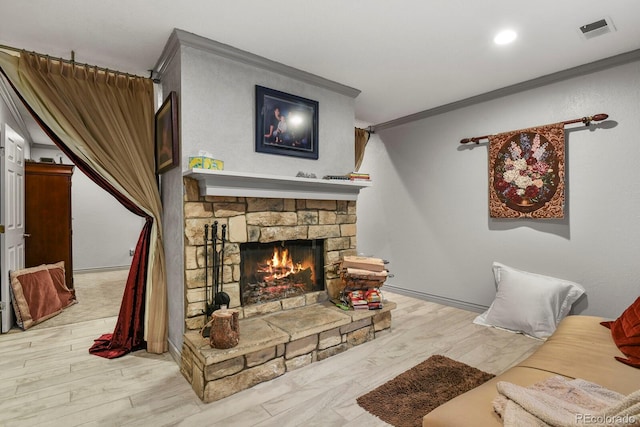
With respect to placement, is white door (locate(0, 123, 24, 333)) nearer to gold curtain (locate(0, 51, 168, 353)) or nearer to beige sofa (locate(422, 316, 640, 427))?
gold curtain (locate(0, 51, 168, 353))

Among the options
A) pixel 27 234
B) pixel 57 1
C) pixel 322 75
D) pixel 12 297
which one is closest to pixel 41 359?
pixel 12 297

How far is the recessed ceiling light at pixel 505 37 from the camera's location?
2330mm

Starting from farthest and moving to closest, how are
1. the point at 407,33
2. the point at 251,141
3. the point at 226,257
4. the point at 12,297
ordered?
the point at 12,297, the point at 251,141, the point at 226,257, the point at 407,33

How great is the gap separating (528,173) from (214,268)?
3.04 meters

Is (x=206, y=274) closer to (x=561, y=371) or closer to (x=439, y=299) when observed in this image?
(x=561, y=371)

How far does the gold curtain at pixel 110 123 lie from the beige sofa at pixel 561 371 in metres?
2.27

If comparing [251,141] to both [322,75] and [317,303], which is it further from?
[317,303]

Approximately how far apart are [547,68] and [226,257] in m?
3.26

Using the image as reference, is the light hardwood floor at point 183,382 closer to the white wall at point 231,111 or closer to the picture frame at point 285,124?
the white wall at point 231,111

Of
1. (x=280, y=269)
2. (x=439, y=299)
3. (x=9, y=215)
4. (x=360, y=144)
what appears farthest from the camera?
(x=360, y=144)

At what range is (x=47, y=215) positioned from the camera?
13.3 feet

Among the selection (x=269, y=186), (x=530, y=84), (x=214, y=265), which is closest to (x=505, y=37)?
(x=530, y=84)

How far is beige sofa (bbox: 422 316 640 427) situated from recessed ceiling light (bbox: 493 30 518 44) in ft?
6.80

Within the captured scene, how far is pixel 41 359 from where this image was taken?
2.54 m
